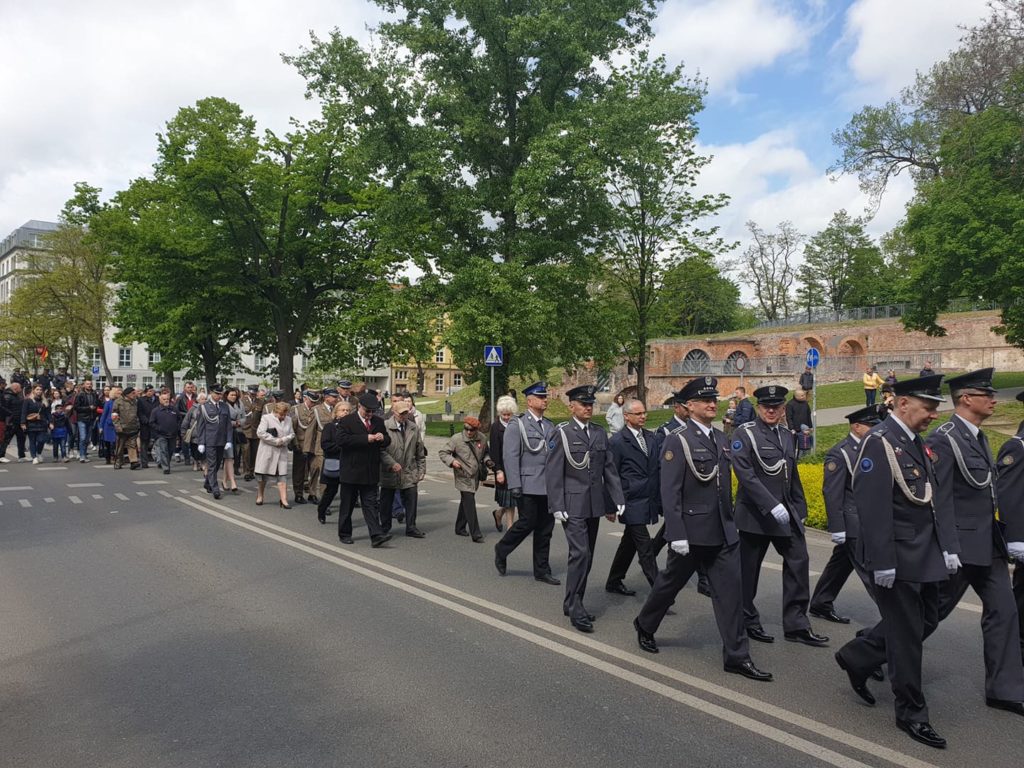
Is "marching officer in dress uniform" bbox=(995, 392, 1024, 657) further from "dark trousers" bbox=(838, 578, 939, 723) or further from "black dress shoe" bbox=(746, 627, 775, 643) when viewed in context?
"black dress shoe" bbox=(746, 627, 775, 643)

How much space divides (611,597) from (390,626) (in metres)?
2.20

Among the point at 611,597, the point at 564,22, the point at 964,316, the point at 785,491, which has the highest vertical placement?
the point at 564,22

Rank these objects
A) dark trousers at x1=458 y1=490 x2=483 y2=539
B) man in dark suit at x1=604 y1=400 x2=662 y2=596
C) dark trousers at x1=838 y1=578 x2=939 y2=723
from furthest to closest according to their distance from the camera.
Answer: dark trousers at x1=458 y1=490 x2=483 y2=539 → man in dark suit at x1=604 y1=400 x2=662 y2=596 → dark trousers at x1=838 y1=578 x2=939 y2=723

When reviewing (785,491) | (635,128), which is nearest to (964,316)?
(635,128)

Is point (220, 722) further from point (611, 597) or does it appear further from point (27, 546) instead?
point (27, 546)

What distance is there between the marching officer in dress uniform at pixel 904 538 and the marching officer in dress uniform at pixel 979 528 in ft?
1.08

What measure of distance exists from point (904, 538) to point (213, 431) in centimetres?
1179

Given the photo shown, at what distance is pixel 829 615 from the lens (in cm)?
656

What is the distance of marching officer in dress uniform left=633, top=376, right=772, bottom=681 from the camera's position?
5238 mm

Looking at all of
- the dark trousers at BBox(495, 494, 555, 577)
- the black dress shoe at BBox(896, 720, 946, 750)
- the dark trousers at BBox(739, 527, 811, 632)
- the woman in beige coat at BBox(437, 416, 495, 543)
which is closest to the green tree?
the woman in beige coat at BBox(437, 416, 495, 543)

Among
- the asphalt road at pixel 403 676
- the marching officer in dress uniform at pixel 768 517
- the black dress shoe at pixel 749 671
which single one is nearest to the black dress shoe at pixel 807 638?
the marching officer in dress uniform at pixel 768 517

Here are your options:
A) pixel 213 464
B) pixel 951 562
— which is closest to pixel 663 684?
pixel 951 562

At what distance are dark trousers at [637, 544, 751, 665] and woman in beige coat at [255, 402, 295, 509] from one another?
8571mm

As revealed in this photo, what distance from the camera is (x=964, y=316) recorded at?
45.7 m
